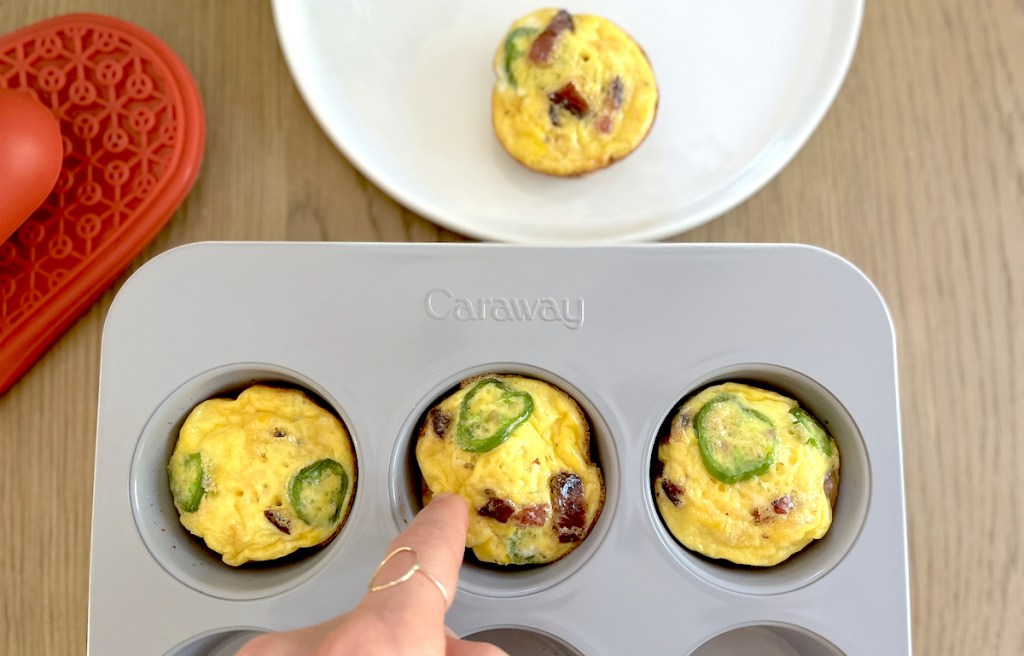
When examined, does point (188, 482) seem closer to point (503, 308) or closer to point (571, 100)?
point (503, 308)

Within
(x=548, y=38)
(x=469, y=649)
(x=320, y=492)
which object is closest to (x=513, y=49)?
(x=548, y=38)

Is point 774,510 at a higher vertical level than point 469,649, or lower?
higher

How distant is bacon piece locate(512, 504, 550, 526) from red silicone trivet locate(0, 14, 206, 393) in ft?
2.05

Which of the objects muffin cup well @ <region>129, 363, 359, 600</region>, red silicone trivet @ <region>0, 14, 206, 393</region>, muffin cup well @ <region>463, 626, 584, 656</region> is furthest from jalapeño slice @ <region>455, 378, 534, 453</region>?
red silicone trivet @ <region>0, 14, 206, 393</region>

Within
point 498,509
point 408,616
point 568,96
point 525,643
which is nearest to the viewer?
point 408,616

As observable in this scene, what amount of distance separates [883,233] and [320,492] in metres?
0.84

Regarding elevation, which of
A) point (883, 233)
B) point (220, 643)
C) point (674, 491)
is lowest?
point (220, 643)

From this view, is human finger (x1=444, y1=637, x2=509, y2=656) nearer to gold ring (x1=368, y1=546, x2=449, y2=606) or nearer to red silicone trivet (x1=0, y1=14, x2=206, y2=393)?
gold ring (x1=368, y1=546, x2=449, y2=606)

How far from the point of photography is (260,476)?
31.1 inches

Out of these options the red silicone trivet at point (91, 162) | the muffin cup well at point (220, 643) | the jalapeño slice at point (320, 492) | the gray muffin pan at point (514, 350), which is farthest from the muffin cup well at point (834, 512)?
the red silicone trivet at point (91, 162)

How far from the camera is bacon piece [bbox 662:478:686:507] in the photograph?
2.59 ft

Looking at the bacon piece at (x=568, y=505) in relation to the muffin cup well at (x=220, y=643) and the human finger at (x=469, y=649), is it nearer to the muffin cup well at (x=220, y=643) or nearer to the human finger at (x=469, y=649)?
the human finger at (x=469, y=649)

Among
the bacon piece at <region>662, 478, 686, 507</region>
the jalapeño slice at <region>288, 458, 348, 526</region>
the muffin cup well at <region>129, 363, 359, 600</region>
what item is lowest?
the muffin cup well at <region>129, 363, 359, 600</region>

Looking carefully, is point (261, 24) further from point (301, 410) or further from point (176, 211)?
point (301, 410)
